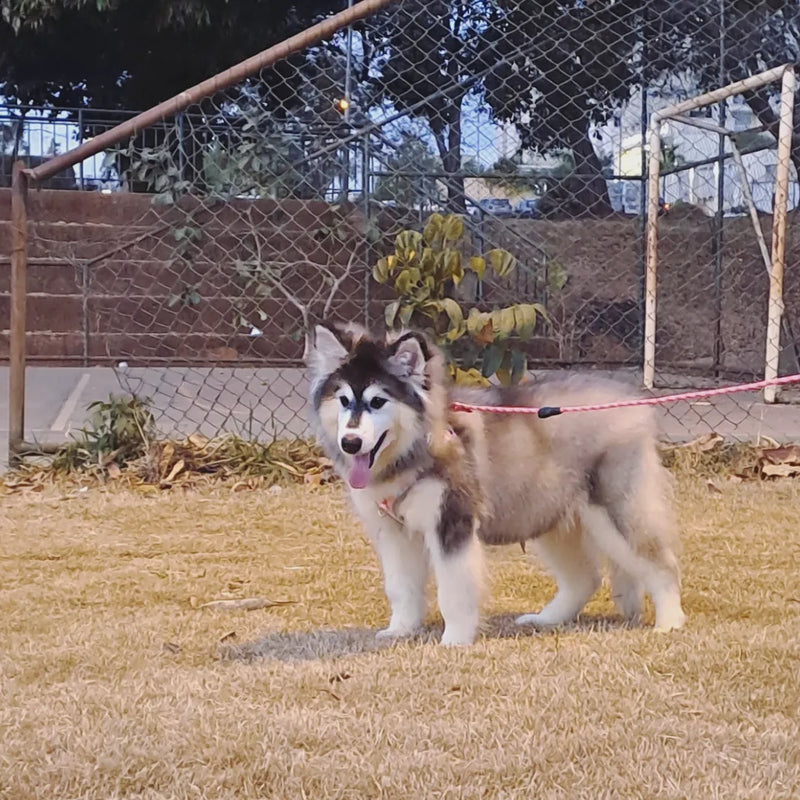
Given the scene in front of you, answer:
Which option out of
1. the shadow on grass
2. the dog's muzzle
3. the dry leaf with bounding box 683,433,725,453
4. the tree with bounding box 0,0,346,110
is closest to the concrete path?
the dry leaf with bounding box 683,433,725,453

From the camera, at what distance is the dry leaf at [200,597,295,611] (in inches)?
141

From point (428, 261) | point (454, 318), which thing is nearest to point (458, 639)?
point (454, 318)

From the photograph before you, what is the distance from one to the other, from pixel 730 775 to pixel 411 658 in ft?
3.17

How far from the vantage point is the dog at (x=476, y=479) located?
3148 millimetres

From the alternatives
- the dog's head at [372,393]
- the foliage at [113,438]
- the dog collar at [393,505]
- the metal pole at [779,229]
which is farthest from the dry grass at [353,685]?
the metal pole at [779,229]

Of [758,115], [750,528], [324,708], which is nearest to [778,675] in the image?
[324,708]

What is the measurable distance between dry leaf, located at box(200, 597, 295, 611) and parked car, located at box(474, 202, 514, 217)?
7.17m

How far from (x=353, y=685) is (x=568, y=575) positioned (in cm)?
116

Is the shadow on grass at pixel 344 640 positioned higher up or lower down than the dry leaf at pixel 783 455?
lower down

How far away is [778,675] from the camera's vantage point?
2619 millimetres

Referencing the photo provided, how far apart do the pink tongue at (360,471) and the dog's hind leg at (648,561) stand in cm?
71

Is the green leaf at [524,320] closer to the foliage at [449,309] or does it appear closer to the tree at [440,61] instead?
the foliage at [449,309]

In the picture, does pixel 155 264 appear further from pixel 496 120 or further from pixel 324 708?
pixel 324 708

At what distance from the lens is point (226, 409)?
7.14 metres
